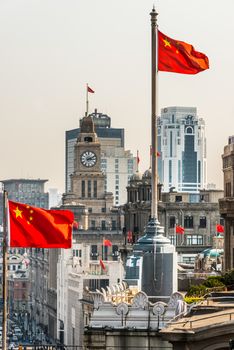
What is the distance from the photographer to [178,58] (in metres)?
54.4

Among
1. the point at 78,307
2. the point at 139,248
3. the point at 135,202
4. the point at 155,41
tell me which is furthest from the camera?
the point at 135,202

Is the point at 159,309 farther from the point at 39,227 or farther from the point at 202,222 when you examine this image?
the point at 202,222

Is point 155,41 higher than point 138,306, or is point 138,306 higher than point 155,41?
point 155,41

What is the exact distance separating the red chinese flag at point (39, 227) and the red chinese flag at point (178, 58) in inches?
374

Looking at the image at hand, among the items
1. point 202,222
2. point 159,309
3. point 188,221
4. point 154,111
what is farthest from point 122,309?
point 202,222

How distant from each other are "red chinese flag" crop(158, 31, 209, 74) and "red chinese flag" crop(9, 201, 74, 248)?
9.49 metres

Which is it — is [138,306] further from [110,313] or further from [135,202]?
[135,202]

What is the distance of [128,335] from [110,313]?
815mm

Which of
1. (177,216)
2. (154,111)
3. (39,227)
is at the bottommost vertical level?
(39,227)

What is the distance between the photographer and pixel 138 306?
44906mm

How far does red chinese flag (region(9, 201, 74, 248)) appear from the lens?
1777 inches

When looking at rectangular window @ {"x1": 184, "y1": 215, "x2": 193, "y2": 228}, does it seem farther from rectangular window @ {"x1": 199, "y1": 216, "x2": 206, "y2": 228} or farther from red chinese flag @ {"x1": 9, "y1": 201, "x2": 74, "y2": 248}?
red chinese flag @ {"x1": 9, "y1": 201, "x2": 74, "y2": 248}

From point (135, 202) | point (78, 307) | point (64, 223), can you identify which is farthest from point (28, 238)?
point (135, 202)

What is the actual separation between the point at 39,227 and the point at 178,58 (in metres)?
10.6
